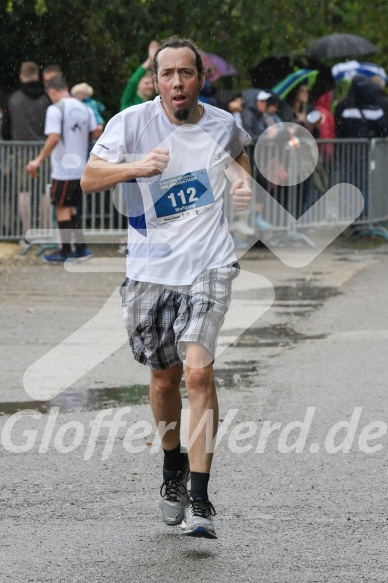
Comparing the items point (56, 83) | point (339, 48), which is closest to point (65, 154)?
point (56, 83)

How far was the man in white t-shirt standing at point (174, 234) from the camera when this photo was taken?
5.54 metres

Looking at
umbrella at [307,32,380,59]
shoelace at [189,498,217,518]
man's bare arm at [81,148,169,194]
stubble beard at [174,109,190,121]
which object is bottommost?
umbrella at [307,32,380,59]

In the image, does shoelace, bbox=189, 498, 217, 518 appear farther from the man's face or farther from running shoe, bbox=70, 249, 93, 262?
running shoe, bbox=70, 249, 93, 262

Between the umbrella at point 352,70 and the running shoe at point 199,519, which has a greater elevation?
the running shoe at point 199,519

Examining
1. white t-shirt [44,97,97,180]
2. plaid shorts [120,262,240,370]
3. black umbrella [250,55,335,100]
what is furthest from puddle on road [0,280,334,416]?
black umbrella [250,55,335,100]

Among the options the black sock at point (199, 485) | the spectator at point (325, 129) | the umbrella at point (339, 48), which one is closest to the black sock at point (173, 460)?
the black sock at point (199, 485)

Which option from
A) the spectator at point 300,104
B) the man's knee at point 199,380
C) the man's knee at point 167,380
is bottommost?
the spectator at point 300,104

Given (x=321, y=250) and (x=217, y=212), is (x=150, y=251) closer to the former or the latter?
(x=217, y=212)

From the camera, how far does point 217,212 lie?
570cm

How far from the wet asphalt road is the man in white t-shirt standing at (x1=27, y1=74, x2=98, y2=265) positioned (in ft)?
13.0

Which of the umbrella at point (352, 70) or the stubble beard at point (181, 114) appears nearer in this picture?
the stubble beard at point (181, 114)

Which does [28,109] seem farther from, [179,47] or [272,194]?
[179,47]

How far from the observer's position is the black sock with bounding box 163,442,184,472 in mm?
5742

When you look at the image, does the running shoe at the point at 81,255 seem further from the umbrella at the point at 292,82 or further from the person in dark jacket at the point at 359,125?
the umbrella at the point at 292,82
